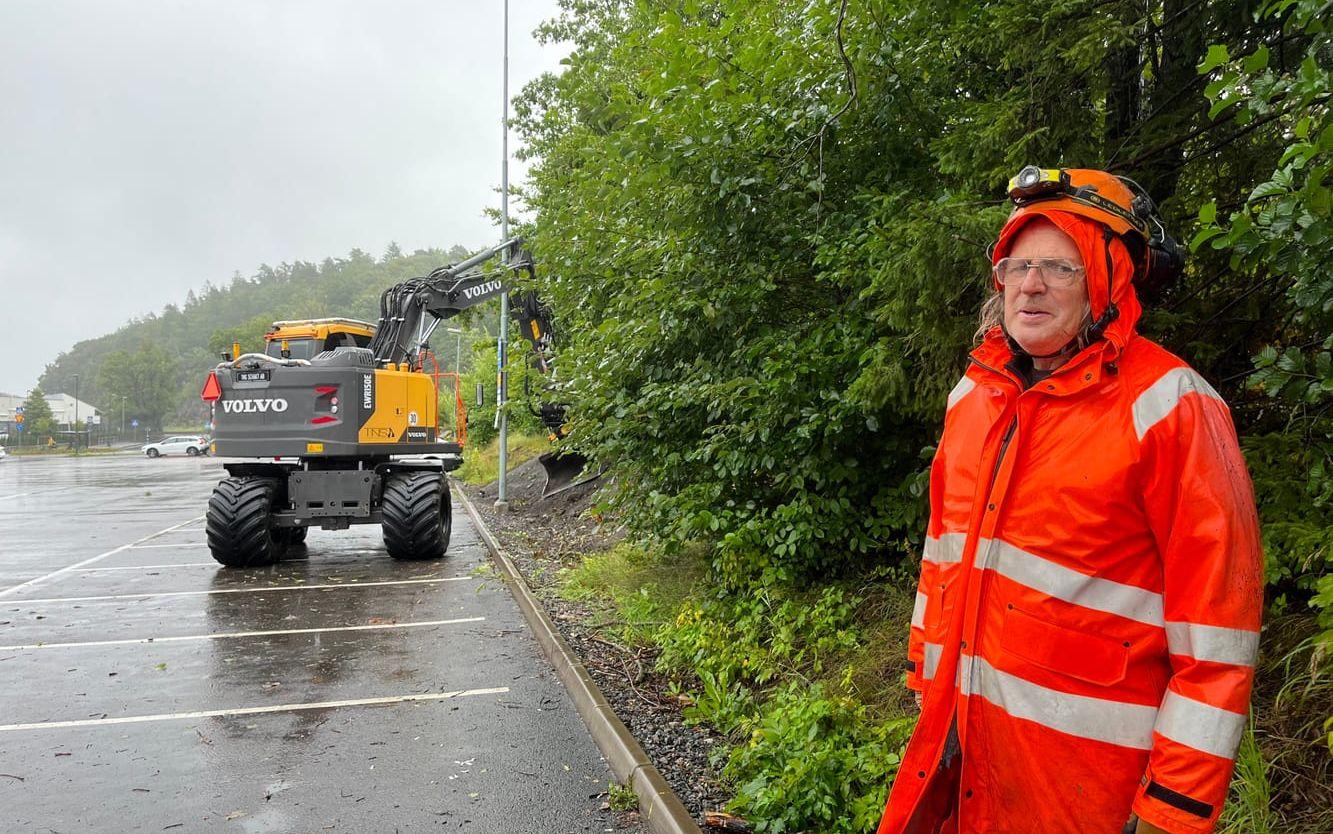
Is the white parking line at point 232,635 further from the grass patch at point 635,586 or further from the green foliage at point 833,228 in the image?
the green foliage at point 833,228

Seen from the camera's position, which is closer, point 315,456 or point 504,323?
point 315,456

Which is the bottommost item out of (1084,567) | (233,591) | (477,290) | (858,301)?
(233,591)

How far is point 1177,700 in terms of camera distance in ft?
5.36

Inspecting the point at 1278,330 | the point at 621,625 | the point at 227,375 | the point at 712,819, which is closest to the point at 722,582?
the point at 621,625

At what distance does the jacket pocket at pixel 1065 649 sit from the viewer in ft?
5.76

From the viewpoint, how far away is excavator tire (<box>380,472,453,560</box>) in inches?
416

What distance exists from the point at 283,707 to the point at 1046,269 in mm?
5199

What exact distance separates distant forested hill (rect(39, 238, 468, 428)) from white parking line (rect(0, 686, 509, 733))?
78148 mm

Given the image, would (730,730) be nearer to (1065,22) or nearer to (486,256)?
(1065,22)

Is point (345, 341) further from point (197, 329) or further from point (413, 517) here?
point (197, 329)

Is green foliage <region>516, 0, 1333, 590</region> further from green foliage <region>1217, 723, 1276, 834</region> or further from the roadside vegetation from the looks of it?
green foliage <region>1217, 723, 1276, 834</region>

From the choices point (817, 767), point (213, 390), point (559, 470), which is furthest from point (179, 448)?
point (817, 767)

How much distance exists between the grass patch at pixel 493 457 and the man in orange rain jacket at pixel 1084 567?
21364 mm

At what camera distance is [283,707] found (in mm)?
5445
